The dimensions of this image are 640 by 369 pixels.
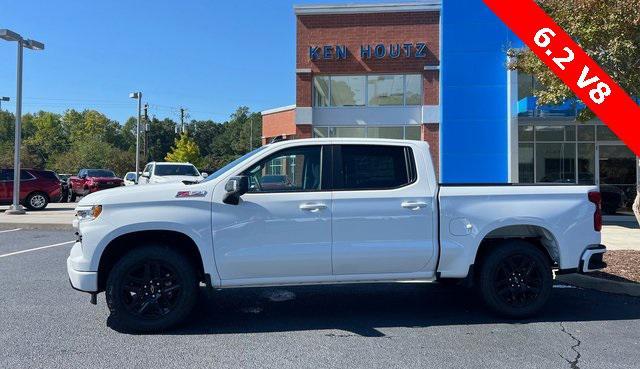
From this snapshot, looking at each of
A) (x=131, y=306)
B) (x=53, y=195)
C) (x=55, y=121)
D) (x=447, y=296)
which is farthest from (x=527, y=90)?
(x=55, y=121)

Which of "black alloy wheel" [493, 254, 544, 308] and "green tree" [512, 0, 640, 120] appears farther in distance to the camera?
"green tree" [512, 0, 640, 120]

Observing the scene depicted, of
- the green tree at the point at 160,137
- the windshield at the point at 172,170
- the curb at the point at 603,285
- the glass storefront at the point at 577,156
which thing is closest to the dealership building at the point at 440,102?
the glass storefront at the point at 577,156

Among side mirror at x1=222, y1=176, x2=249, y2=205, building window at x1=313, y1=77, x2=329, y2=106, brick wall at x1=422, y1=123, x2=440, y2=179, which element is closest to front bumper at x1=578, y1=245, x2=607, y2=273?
side mirror at x1=222, y1=176, x2=249, y2=205

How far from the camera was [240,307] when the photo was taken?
20.6ft

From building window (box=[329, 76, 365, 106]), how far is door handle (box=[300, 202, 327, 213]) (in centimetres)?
1651

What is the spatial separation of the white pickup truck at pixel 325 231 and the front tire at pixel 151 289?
0.01m

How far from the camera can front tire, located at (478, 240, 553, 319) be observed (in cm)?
567

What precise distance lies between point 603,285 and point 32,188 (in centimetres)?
1915

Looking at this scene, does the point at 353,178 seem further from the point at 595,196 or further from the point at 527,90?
the point at 527,90

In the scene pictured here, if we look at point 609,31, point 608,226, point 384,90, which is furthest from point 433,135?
point 609,31

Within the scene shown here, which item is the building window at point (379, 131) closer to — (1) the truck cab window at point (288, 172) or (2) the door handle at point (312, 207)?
(1) the truck cab window at point (288, 172)

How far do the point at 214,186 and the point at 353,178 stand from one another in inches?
56.0

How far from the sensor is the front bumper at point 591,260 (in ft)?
18.8

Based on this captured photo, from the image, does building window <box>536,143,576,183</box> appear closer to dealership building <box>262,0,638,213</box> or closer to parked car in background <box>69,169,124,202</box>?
dealership building <box>262,0,638,213</box>
